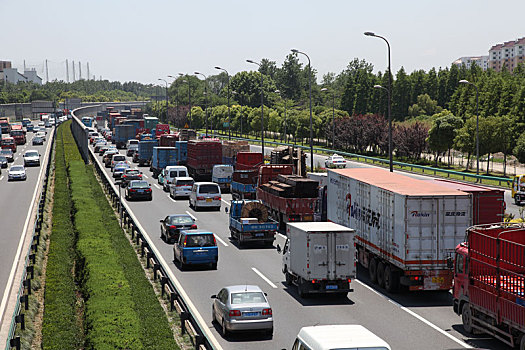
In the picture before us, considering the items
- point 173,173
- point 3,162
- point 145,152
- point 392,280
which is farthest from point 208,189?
point 3,162

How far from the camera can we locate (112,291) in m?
21.4

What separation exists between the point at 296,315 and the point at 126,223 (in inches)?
785

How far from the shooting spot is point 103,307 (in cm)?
1939

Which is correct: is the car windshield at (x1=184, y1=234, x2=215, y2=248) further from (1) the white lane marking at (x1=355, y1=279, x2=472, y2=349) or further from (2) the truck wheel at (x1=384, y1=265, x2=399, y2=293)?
(2) the truck wheel at (x1=384, y1=265, x2=399, y2=293)

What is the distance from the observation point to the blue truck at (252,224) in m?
32.8

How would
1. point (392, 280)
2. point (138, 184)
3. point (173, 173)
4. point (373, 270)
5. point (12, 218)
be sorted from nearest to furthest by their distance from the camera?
point (392, 280) → point (373, 270) → point (12, 218) → point (138, 184) → point (173, 173)

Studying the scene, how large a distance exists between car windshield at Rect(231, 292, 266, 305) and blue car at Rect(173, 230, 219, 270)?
8869 mm

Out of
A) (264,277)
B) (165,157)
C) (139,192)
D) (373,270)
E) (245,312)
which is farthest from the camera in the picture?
(165,157)

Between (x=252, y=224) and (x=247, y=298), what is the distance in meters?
14.0

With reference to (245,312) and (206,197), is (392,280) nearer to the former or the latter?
(245,312)

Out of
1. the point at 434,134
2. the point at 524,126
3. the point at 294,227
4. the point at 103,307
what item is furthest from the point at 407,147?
the point at 103,307

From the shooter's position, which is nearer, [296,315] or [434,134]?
[296,315]

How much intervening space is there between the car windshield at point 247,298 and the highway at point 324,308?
0.95 metres

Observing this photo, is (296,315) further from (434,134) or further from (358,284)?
(434,134)
